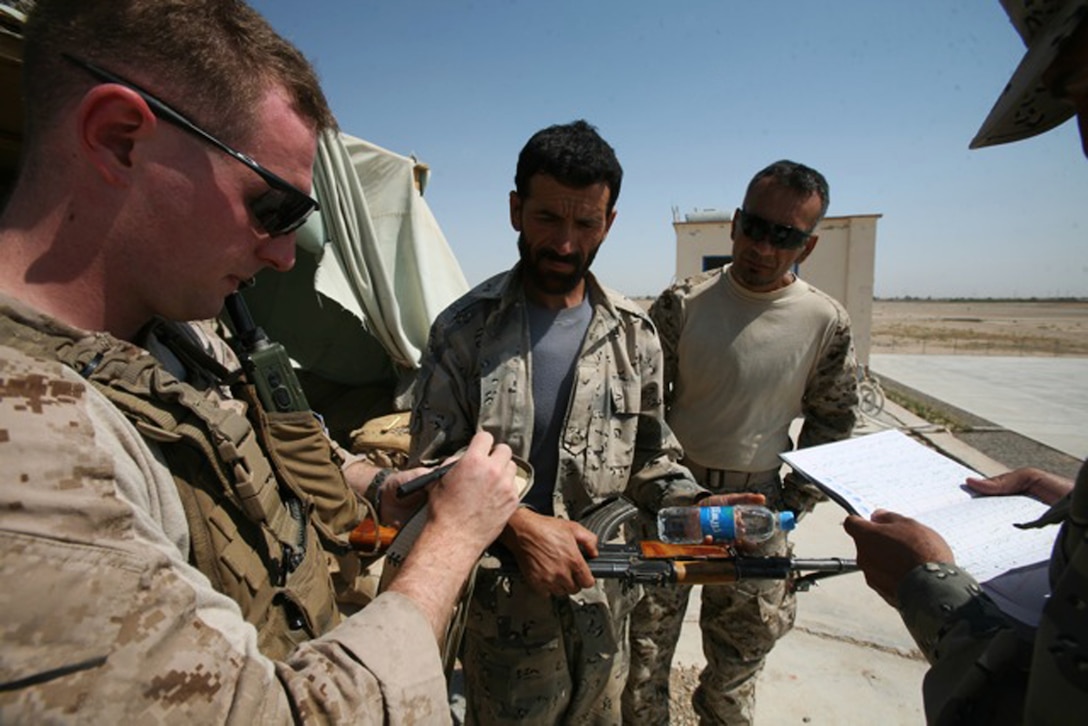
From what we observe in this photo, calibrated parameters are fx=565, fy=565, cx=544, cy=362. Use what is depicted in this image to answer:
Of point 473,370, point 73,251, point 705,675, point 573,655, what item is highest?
point 73,251

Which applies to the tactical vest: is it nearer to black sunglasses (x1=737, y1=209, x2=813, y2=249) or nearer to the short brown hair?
the short brown hair

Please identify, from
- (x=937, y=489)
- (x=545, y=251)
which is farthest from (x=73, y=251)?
(x=937, y=489)

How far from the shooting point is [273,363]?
1.53 meters

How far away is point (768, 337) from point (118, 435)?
8.20ft

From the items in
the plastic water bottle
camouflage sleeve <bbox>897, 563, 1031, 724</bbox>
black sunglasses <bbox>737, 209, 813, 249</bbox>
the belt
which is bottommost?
the belt

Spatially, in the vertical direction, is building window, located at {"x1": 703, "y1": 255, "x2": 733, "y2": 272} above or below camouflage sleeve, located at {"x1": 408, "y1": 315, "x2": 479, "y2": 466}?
above

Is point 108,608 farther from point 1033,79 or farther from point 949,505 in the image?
point 949,505

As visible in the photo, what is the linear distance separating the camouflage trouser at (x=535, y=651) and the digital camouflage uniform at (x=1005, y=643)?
97 cm

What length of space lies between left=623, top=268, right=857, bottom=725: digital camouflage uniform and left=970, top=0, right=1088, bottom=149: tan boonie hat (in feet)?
4.64

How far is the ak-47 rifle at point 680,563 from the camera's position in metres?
1.73

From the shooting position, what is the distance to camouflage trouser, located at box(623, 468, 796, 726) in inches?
97.3

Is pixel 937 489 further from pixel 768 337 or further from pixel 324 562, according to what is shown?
pixel 324 562

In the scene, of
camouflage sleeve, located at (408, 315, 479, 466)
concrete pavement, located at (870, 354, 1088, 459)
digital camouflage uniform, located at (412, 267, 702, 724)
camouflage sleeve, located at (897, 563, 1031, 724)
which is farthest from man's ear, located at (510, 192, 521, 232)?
concrete pavement, located at (870, 354, 1088, 459)

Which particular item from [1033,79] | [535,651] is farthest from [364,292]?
[1033,79]
